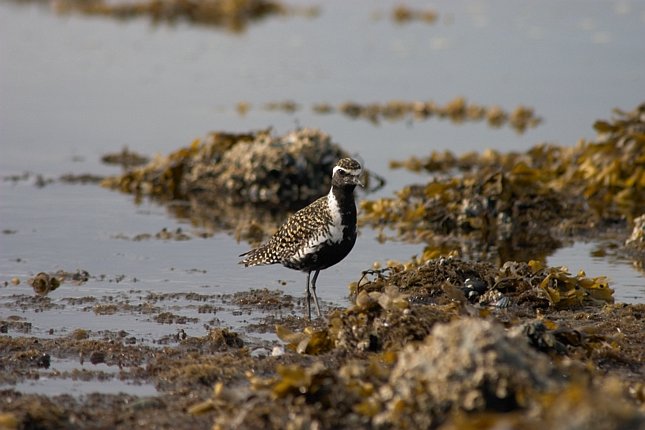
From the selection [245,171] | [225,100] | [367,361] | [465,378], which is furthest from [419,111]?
[465,378]

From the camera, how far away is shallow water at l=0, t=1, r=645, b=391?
9945mm

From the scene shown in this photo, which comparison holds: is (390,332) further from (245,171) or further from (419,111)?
(419,111)

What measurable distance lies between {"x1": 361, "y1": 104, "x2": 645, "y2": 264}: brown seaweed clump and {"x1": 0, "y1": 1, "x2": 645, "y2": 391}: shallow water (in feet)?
1.75

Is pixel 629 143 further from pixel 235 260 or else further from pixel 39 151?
pixel 39 151

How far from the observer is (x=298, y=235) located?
28.0 ft

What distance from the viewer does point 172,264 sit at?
10492 millimetres

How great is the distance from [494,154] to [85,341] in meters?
8.94

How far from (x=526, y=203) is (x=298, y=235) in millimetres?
4409

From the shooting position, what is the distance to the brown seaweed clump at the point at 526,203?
11797 mm

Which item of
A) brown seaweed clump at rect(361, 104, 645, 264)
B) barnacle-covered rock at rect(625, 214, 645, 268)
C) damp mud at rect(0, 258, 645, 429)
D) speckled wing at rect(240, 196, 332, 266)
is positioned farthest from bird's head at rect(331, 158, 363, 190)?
barnacle-covered rock at rect(625, 214, 645, 268)

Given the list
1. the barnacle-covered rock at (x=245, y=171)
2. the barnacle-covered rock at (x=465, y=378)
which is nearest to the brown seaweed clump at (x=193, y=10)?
the barnacle-covered rock at (x=245, y=171)

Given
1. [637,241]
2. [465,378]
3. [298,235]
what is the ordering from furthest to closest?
[637,241] → [298,235] → [465,378]

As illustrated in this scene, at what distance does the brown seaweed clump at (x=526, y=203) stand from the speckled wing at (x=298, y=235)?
2.38 m

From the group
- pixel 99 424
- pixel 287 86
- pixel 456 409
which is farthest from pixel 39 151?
pixel 456 409
